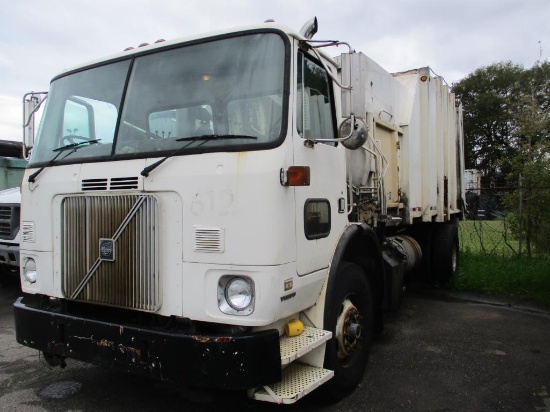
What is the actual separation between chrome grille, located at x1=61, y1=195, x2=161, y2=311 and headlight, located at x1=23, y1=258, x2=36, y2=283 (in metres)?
0.38

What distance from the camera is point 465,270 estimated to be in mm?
8109

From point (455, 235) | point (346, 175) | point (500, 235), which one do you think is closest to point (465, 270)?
point (455, 235)

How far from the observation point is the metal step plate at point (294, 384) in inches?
103

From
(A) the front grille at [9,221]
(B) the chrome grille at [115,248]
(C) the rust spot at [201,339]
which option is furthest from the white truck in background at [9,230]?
(C) the rust spot at [201,339]

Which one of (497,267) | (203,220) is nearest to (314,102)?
(203,220)

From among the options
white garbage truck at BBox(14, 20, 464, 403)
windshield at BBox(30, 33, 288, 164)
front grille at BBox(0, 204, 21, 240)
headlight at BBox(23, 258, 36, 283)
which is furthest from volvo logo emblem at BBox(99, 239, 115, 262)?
front grille at BBox(0, 204, 21, 240)

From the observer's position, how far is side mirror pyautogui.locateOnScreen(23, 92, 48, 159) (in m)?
3.81

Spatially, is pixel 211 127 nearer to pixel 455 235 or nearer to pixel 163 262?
pixel 163 262

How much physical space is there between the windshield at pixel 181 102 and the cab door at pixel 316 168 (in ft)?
0.70

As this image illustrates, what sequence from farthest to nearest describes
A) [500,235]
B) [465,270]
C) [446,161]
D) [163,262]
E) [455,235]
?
[500,235], [465,270], [455,235], [446,161], [163,262]

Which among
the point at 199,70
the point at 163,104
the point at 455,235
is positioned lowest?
the point at 455,235

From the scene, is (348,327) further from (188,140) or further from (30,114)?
(30,114)

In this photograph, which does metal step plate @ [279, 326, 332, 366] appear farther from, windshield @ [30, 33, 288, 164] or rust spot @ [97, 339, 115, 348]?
windshield @ [30, 33, 288, 164]

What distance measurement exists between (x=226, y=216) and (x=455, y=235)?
5.90m
